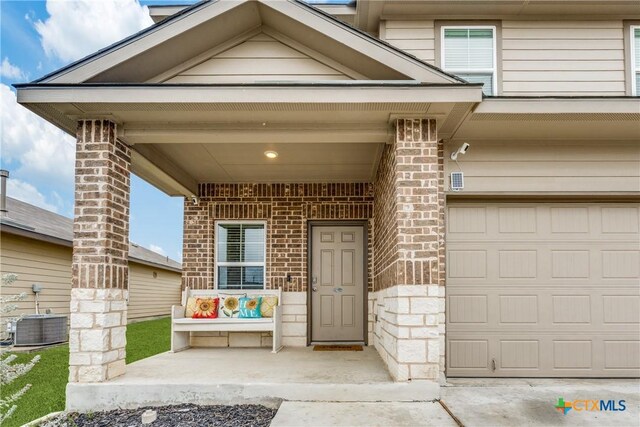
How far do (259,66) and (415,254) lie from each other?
8.68 feet

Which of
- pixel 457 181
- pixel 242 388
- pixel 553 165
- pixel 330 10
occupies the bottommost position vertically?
pixel 242 388

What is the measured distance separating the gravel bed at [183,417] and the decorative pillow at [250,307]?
2970 mm

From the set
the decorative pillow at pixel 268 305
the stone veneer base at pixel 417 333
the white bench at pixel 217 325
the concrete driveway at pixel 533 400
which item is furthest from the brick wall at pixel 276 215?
the stone veneer base at pixel 417 333

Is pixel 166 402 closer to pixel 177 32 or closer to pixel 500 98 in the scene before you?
pixel 177 32

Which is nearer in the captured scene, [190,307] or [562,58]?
[562,58]

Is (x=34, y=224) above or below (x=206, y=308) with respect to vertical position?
above

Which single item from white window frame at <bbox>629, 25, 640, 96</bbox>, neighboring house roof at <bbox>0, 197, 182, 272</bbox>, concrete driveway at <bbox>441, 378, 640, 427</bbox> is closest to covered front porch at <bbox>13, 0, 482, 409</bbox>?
concrete driveway at <bbox>441, 378, 640, 427</bbox>

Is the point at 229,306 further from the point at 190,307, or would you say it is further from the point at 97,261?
the point at 97,261

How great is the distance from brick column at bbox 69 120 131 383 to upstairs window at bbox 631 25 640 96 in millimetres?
6227

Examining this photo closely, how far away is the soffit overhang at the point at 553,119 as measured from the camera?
198 inches

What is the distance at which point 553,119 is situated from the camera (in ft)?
17.1

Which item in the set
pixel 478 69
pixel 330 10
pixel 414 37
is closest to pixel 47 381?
pixel 330 10

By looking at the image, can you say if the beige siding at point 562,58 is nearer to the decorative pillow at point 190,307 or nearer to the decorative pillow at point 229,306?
the decorative pillow at point 229,306

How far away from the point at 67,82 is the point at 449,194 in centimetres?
418
